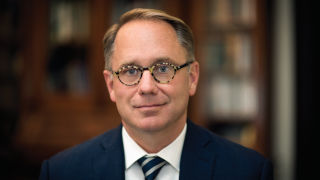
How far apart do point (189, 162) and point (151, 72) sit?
379mm

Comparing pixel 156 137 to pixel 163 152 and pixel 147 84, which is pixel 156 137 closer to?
pixel 163 152

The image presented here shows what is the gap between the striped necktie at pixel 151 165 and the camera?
51.7 inches

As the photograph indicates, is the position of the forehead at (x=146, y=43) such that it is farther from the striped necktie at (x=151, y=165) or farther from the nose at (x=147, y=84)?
the striped necktie at (x=151, y=165)

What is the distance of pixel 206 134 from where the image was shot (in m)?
1.45

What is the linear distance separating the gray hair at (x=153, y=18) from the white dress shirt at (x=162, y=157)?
0.33m

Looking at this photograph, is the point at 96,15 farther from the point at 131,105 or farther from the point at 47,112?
the point at 131,105

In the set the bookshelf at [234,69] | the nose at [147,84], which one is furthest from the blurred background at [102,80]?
the nose at [147,84]

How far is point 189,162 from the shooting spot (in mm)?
1333

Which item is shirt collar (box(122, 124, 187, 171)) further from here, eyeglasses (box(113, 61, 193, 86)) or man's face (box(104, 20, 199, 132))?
eyeglasses (box(113, 61, 193, 86))

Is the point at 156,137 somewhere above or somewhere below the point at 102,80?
above

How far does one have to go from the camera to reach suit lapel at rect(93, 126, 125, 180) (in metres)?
1.33

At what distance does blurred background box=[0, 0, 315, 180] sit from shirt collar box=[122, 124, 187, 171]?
74.7 inches
